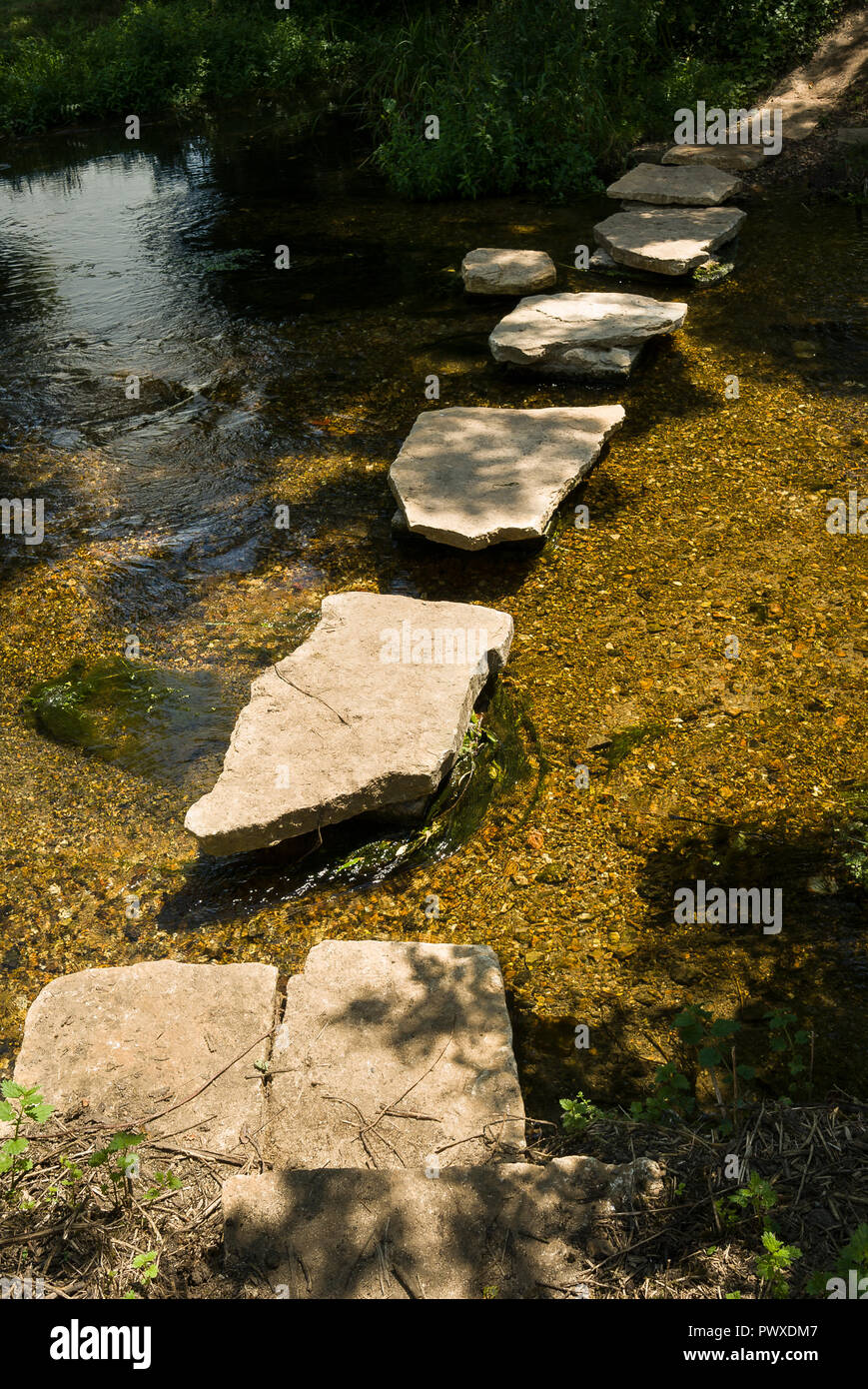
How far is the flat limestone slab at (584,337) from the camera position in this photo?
662 cm

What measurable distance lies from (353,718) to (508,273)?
200 inches

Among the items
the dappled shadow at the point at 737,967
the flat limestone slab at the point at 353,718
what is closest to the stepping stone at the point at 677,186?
the flat limestone slab at the point at 353,718

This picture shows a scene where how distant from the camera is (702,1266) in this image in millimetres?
2307

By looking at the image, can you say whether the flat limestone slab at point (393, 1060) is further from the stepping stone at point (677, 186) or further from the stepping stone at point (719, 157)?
the stepping stone at point (719, 157)

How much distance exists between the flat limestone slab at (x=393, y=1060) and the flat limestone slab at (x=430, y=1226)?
16cm

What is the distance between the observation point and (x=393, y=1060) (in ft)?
9.45

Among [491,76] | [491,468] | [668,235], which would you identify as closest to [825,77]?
[491,76]

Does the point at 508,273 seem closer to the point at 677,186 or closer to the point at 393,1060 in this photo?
the point at 677,186

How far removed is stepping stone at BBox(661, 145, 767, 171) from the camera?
32.0 feet

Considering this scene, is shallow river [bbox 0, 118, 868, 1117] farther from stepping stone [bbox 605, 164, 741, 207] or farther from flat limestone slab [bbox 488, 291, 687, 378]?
stepping stone [bbox 605, 164, 741, 207]

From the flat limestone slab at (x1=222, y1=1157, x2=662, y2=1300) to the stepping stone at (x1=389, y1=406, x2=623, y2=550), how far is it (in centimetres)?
304

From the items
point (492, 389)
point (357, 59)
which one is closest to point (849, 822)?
point (492, 389)

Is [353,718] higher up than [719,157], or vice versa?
[719,157]

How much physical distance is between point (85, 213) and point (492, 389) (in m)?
5.85
